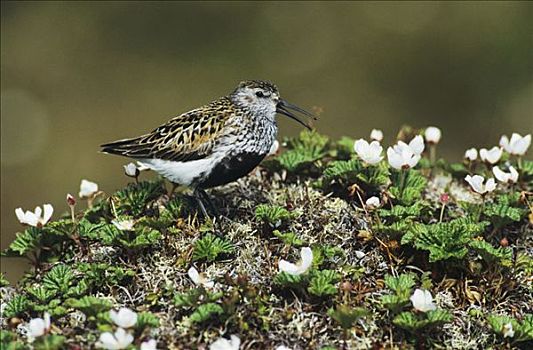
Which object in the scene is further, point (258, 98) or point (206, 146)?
point (258, 98)

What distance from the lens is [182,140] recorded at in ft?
23.4

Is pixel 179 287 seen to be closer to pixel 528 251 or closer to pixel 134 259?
pixel 134 259

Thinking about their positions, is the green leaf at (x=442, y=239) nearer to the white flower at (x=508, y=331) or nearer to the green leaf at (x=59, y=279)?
the white flower at (x=508, y=331)

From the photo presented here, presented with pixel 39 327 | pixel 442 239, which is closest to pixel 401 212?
pixel 442 239

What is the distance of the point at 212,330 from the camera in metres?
5.64

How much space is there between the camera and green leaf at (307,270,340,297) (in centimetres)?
576

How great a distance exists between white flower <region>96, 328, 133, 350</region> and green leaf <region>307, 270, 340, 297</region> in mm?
1320

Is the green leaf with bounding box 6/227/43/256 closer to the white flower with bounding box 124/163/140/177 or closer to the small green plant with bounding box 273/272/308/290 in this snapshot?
the white flower with bounding box 124/163/140/177

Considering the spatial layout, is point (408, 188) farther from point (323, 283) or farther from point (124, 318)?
→ point (124, 318)

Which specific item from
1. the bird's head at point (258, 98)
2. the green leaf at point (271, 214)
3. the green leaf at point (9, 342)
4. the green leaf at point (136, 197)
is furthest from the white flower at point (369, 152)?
the green leaf at point (9, 342)

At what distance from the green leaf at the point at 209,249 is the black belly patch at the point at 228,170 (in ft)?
2.48

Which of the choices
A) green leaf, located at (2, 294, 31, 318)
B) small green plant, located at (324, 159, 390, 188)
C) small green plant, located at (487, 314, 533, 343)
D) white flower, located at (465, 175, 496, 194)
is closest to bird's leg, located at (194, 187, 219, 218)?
small green plant, located at (324, 159, 390, 188)

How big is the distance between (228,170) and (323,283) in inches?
63.5

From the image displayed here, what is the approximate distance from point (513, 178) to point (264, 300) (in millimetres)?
2789
